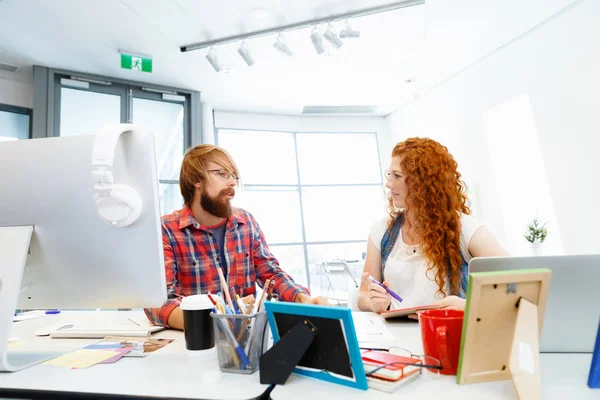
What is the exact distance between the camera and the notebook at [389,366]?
70cm

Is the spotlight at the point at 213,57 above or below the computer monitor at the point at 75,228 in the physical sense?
above

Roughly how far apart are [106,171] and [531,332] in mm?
890

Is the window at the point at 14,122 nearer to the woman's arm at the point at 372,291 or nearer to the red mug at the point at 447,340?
the woman's arm at the point at 372,291

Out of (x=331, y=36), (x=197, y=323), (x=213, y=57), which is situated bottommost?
(x=197, y=323)

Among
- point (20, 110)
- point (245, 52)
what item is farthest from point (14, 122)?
point (245, 52)

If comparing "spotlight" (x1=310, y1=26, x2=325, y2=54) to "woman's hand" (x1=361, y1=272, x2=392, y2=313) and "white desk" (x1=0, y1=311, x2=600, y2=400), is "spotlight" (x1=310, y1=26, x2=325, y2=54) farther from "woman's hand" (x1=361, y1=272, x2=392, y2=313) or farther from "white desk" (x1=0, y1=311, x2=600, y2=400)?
"white desk" (x1=0, y1=311, x2=600, y2=400)

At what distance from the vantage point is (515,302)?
695mm

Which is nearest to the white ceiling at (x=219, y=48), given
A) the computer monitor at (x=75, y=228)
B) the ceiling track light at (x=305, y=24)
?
the ceiling track light at (x=305, y=24)

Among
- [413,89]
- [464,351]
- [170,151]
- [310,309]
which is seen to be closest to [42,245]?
[310,309]

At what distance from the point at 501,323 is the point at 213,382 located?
553 mm

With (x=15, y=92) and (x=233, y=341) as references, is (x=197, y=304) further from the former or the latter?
(x=15, y=92)

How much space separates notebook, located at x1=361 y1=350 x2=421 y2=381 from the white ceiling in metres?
3.18

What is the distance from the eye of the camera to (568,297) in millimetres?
811

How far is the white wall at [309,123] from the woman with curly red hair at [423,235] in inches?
179
